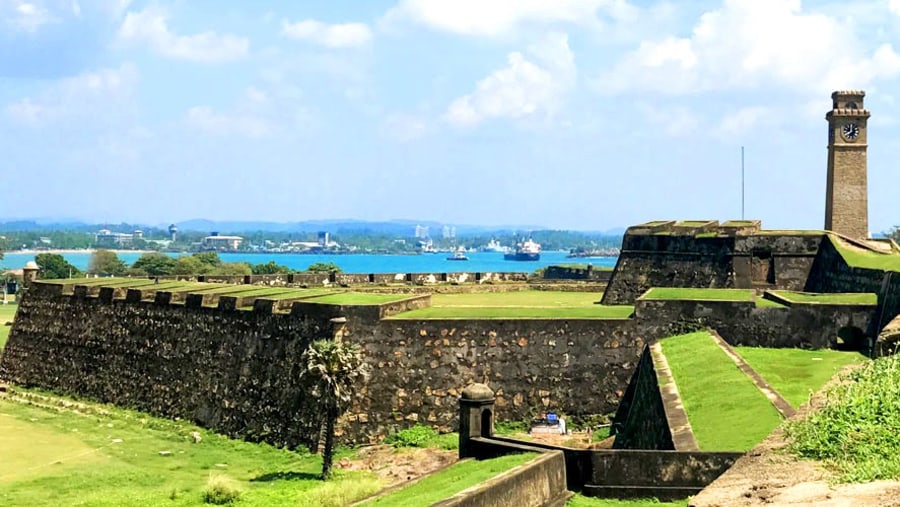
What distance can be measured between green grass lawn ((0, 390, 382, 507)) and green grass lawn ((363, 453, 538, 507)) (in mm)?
3737

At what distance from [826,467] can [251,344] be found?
21.2 meters

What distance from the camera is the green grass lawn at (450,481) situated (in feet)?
46.7

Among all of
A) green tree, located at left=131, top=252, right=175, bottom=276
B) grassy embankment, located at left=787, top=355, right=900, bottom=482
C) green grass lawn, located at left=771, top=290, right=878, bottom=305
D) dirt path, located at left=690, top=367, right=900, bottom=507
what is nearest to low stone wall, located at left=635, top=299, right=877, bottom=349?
green grass lawn, located at left=771, top=290, right=878, bottom=305

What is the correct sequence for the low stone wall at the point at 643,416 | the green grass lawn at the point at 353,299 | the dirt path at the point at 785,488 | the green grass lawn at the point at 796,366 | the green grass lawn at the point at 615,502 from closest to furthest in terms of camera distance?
the dirt path at the point at 785,488 < the green grass lawn at the point at 615,502 < the low stone wall at the point at 643,416 < the green grass lawn at the point at 796,366 < the green grass lawn at the point at 353,299

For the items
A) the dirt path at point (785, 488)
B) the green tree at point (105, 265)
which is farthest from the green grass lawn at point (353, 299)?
the green tree at point (105, 265)

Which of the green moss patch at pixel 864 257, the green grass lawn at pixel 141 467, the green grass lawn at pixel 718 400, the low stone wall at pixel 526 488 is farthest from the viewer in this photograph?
the green moss patch at pixel 864 257

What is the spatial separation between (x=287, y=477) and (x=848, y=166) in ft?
91.8

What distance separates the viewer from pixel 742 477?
9219 millimetres

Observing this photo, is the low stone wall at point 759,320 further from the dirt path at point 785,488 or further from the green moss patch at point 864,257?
the dirt path at point 785,488

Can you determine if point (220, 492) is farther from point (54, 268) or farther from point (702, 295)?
point (54, 268)

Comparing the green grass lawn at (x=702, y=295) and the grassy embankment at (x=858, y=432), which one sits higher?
the green grass lawn at (x=702, y=295)

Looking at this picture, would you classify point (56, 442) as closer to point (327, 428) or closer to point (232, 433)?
point (232, 433)

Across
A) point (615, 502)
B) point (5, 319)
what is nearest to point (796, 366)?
point (615, 502)

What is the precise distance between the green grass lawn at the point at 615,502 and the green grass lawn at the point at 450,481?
0.95 m
